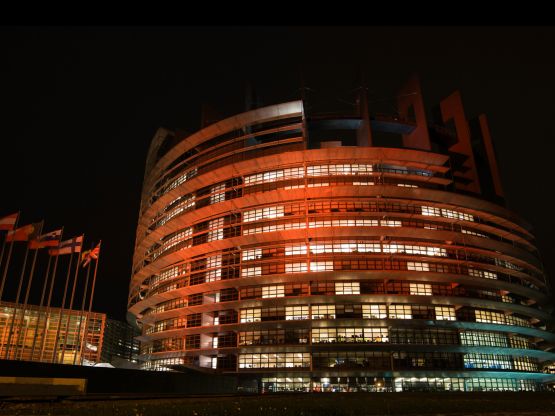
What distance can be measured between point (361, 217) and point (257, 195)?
14.8 meters

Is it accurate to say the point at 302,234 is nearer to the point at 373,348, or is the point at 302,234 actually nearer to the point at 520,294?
the point at 373,348

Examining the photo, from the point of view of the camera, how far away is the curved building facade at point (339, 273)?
60.6m

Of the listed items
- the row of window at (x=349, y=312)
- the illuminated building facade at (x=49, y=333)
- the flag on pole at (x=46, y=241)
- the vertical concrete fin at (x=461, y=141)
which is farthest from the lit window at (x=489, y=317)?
the illuminated building facade at (x=49, y=333)

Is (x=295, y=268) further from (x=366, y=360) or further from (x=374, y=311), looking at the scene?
(x=366, y=360)

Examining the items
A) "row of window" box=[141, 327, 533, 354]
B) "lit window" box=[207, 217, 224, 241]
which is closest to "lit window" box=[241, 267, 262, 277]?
"lit window" box=[207, 217, 224, 241]

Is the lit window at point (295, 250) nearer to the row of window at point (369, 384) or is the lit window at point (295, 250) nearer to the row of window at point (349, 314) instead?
the row of window at point (349, 314)

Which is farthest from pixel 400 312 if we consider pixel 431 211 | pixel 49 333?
pixel 49 333

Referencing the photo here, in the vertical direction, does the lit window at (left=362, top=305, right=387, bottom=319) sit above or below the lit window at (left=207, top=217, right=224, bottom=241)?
below

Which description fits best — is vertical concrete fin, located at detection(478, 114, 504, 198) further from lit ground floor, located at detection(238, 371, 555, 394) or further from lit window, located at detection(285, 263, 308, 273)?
lit window, located at detection(285, 263, 308, 273)

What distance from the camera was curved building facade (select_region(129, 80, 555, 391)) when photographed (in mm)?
60625

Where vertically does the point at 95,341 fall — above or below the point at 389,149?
below

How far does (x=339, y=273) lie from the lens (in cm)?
6019

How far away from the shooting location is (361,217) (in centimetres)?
6456

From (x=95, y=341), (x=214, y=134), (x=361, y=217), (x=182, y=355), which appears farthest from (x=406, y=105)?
(x=95, y=341)
